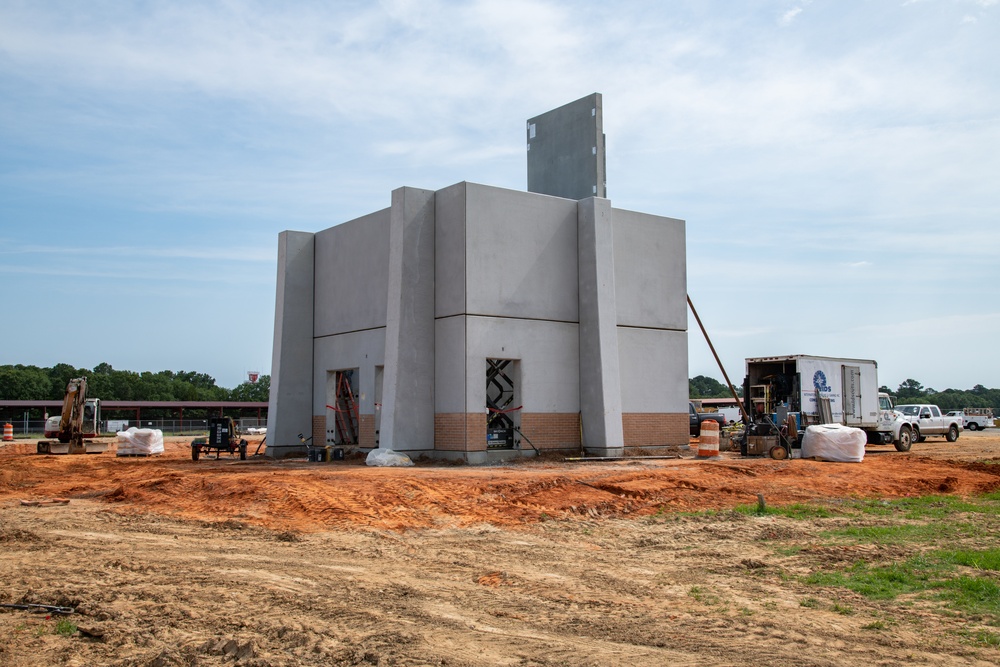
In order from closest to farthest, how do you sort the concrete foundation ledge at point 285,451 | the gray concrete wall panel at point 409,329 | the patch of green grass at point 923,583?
the patch of green grass at point 923,583, the gray concrete wall panel at point 409,329, the concrete foundation ledge at point 285,451

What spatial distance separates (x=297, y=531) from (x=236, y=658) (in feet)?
20.3

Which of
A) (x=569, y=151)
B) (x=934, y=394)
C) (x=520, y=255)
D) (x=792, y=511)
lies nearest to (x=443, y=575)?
(x=792, y=511)

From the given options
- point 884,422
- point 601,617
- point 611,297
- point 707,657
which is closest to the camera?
point 707,657

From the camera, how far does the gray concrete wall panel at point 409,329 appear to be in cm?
2330

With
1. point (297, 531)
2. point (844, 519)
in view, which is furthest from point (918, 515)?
point (297, 531)

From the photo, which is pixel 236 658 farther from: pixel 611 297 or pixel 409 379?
pixel 611 297

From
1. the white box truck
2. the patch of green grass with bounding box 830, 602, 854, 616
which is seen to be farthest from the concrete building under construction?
the patch of green grass with bounding box 830, 602, 854, 616

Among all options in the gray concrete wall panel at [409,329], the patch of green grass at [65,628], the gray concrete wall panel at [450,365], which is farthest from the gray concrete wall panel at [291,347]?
the patch of green grass at [65,628]

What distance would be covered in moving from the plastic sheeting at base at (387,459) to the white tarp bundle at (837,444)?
1202 centimetres

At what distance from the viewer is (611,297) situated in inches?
989

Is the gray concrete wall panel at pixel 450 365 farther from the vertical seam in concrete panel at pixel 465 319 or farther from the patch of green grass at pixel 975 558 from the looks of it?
the patch of green grass at pixel 975 558

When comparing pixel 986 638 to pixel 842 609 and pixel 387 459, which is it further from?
pixel 387 459

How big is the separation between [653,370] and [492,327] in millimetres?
5923

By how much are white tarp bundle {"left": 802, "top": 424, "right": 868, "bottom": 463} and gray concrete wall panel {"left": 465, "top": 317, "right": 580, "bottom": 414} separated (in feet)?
23.4
